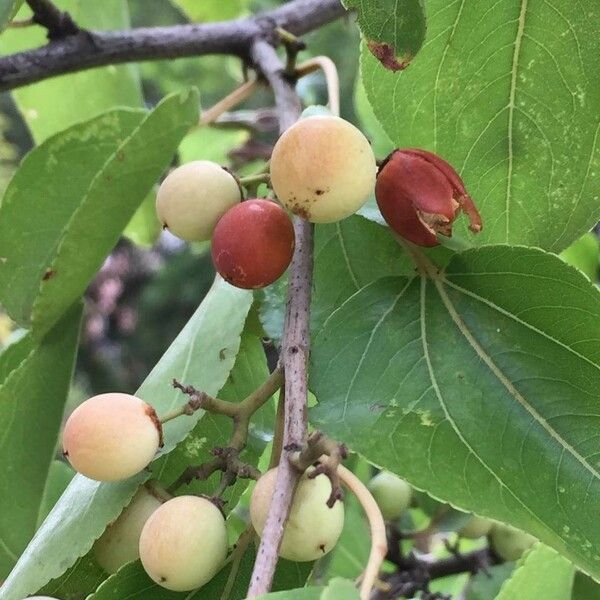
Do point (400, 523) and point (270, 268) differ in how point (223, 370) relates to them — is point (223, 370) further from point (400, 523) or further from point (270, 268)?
point (400, 523)

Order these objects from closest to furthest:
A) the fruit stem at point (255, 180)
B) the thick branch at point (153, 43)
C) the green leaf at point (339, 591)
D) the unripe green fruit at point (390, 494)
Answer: the green leaf at point (339, 591)
the fruit stem at point (255, 180)
the thick branch at point (153, 43)
the unripe green fruit at point (390, 494)

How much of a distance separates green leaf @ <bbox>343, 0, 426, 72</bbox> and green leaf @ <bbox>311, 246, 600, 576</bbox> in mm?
113

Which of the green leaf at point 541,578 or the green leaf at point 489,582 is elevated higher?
the green leaf at point 541,578

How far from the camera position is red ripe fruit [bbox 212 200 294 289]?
44 cm

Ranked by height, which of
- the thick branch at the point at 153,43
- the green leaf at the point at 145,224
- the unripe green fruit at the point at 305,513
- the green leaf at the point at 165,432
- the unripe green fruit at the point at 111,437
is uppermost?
the thick branch at the point at 153,43

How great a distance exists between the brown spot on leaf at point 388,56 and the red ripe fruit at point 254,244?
0.09m

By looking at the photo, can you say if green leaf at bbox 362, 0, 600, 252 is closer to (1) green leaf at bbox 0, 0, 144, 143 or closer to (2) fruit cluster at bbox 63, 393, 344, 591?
(2) fruit cluster at bbox 63, 393, 344, 591

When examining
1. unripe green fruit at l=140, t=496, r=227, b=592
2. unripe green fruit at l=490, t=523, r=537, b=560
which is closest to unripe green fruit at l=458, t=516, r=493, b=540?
unripe green fruit at l=490, t=523, r=537, b=560

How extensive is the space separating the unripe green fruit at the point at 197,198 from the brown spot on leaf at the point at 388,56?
0.39ft

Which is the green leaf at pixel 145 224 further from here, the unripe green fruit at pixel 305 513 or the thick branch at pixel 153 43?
the unripe green fruit at pixel 305 513

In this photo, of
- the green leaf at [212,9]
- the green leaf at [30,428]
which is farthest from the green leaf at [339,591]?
the green leaf at [212,9]

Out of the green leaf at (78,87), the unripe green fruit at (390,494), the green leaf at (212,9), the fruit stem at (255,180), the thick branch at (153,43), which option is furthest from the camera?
the green leaf at (212,9)

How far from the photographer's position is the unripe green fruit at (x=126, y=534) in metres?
0.44

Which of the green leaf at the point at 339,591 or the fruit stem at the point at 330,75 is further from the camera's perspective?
the fruit stem at the point at 330,75
